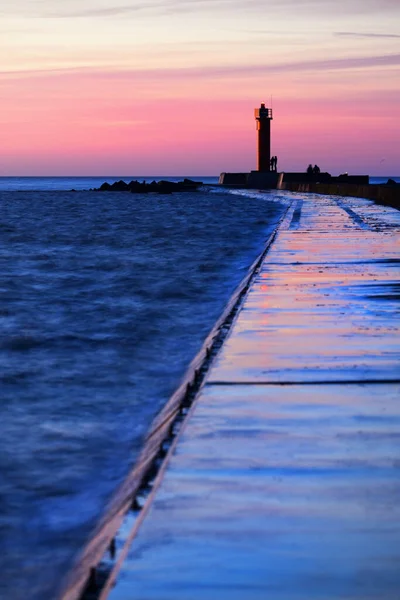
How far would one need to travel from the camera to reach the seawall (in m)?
25.7

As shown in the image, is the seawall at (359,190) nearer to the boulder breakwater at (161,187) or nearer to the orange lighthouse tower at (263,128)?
the orange lighthouse tower at (263,128)

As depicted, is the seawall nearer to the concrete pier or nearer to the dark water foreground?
the dark water foreground

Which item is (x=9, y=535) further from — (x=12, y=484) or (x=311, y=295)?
(x=311, y=295)

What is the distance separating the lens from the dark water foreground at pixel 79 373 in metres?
3.49


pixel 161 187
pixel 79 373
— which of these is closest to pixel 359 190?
pixel 79 373

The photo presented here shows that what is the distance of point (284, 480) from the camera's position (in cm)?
276

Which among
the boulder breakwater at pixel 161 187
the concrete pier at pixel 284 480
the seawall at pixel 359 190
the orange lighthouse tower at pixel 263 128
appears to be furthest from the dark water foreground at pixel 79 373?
the boulder breakwater at pixel 161 187

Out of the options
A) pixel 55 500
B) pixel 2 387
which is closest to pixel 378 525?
pixel 55 500

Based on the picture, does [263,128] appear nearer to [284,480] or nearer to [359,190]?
[359,190]

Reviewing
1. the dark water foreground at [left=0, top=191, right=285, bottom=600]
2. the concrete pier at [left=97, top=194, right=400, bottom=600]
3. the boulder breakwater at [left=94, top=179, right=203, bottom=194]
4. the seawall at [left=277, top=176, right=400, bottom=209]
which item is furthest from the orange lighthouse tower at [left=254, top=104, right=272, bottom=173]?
the concrete pier at [left=97, top=194, right=400, bottom=600]

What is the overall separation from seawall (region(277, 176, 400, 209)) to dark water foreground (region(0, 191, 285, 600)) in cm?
783

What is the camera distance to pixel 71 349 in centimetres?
796

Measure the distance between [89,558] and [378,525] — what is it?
1.03 m

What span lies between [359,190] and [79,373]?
30135 mm
